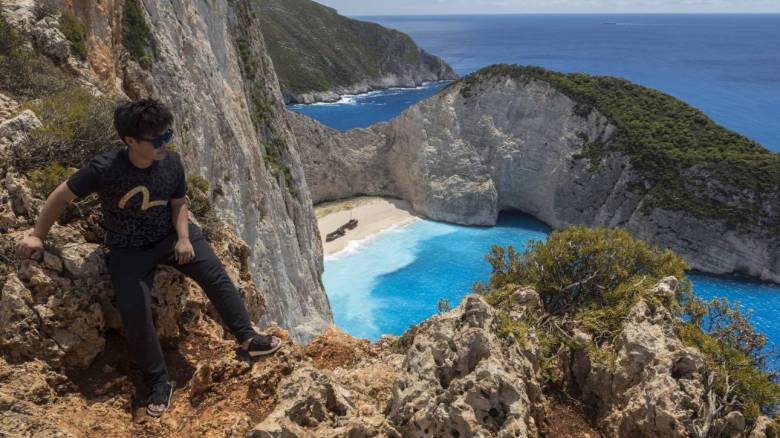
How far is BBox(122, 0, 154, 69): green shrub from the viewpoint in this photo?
41.4 feet

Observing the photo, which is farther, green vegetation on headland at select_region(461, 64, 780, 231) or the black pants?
green vegetation on headland at select_region(461, 64, 780, 231)

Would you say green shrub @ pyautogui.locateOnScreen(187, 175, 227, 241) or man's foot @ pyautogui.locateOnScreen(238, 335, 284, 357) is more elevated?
green shrub @ pyautogui.locateOnScreen(187, 175, 227, 241)

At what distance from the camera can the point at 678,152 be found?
151ft

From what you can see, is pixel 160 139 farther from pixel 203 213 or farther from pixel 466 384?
pixel 466 384

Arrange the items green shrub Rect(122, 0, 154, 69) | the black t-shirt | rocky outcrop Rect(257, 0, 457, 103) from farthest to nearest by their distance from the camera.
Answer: rocky outcrop Rect(257, 0, 457, 103) < green shrub Rect(122, 0, 154, 69) < the black t-shirt

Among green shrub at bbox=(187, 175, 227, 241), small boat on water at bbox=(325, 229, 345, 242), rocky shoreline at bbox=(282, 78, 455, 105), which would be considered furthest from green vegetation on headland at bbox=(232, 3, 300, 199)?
rocky shoreline at bbox=(282, 78, 455, 105)

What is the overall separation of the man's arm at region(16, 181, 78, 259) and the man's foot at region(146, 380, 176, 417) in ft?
6.17

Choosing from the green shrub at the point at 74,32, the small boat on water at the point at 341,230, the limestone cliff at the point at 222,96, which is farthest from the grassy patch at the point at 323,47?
the green shrub at the point at 74,32

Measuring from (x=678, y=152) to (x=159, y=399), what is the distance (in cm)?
5126

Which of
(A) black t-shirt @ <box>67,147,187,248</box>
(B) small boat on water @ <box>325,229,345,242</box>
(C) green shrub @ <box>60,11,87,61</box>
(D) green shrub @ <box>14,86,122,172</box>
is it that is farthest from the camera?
(B) small boat on water @ <box>325,229,345,242</box>

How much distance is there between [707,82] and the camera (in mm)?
126562

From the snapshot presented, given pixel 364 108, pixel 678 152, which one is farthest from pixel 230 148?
pixel 364 108

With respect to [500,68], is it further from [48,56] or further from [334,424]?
[334,424]

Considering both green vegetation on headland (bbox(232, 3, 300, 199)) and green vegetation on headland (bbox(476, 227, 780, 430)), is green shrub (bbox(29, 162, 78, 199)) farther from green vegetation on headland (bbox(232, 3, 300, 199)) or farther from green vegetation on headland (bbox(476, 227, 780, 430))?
Result: green vegetation on headland (bbox(232, 3, 300, 199))
